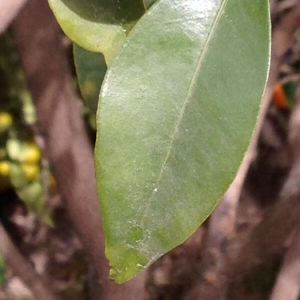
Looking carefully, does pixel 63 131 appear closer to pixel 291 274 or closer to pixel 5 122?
pixel 291 274

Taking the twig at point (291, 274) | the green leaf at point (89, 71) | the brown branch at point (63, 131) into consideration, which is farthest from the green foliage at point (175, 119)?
the twig at point (291, 274)

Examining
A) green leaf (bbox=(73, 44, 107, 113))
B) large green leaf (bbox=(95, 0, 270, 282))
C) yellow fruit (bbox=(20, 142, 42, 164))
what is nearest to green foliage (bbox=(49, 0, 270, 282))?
large green leaf (bbox=(95, 0, 270, 282))

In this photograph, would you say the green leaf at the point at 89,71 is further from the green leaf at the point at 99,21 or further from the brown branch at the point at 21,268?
the brown branch at the point at 21,268

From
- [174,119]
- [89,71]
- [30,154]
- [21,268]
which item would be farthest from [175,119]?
[30,154]

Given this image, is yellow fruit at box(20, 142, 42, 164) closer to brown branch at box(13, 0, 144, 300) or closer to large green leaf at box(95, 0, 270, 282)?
brown branch at box(13, 0, 144, 300)

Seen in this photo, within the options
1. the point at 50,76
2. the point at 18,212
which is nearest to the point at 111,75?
the point at 50,76

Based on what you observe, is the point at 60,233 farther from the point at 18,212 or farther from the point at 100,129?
the point at 100,129
